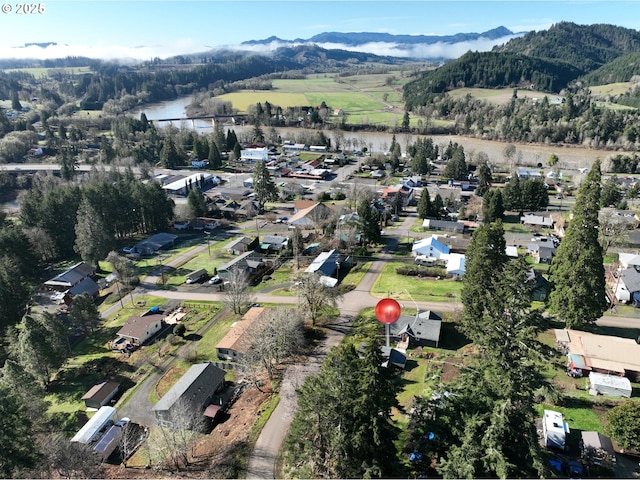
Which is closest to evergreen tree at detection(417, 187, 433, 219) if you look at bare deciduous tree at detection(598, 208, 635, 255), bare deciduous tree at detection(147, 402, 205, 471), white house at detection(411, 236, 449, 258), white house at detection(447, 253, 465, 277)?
white house at detection(411, 236, 449, 258)

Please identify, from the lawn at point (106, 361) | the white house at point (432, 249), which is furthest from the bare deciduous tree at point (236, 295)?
the white house at point (432, 249)

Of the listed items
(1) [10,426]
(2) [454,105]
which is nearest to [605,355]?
(1) [10,426]

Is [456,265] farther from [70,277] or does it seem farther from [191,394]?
[70,277]

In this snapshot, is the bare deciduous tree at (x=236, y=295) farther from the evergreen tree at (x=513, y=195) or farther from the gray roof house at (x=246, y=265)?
the evergreen tree at (x=513, y=195)

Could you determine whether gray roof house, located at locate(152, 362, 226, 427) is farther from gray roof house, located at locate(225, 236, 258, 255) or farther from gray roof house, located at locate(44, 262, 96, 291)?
gray roof house, located at locate(44, 262, 96, 291)

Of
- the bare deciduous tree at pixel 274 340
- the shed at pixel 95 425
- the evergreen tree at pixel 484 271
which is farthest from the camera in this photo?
the evergreen tree at pixel 484 271
